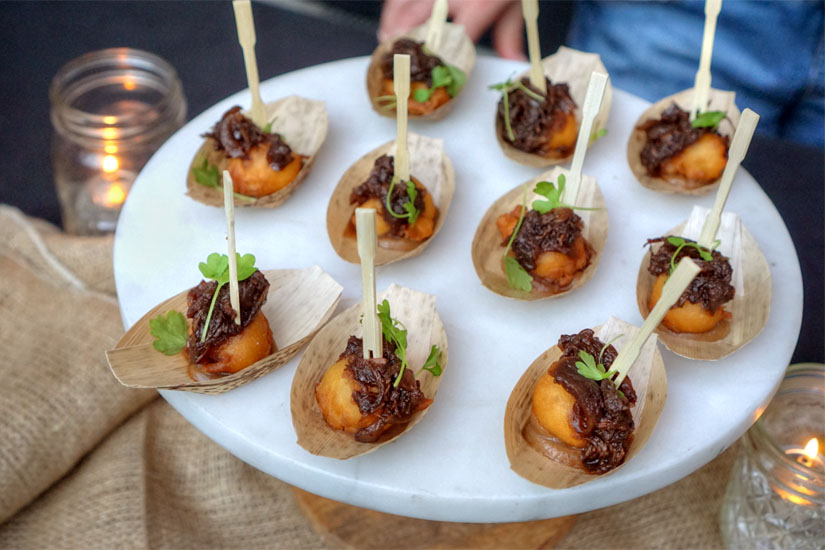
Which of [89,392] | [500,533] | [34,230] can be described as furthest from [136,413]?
[500,533]

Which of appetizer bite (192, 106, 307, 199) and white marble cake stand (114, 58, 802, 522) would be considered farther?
appetizer bite (192, 106, 307, 199)

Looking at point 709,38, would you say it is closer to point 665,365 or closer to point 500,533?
point 665,365

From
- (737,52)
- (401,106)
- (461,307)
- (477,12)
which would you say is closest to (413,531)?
(461,307)

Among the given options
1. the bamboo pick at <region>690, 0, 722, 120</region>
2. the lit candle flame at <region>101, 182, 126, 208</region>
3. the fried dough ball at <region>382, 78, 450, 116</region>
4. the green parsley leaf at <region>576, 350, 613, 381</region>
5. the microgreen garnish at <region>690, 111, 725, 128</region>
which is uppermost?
the bamboo pick at <region>690, 0, 722, 120</region>

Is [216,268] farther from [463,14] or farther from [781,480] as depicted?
[463,14]

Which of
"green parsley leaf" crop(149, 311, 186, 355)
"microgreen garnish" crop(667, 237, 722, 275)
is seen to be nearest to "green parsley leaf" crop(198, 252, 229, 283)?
"green parsley leaf" crop(149, 311, 186, 355)

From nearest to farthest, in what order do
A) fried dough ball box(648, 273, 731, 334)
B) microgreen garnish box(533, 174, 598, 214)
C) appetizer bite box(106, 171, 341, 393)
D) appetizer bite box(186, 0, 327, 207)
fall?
1. appetizer bite box(106, 171, 341, 393)
2. fried dough ball box(648, 273, 731, 334)
3. microgreen garnish box(533, 174, 598, 214)
4. appetizer bite box(186, 0, 327, 207)

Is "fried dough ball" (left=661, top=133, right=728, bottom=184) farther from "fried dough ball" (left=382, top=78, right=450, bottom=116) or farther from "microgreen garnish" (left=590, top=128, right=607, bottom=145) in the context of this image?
"fried dough ball" (left=382, top=78, right=450, bottom=116)
